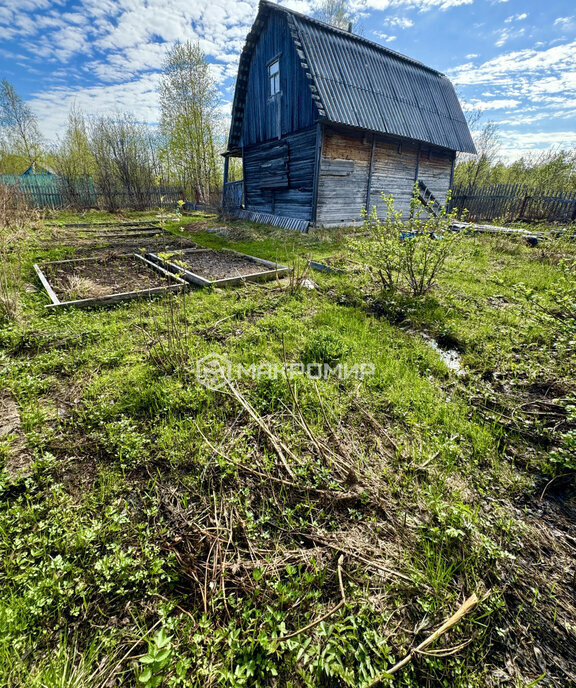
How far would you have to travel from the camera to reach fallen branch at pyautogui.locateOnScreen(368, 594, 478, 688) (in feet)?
3.92

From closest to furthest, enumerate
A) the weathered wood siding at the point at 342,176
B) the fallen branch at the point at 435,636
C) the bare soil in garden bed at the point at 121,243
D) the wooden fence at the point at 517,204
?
the fallen branch at the point at 435,636 → the bare soil in garden bed at the point at 121,243 → the weathered wood siding at the point at 342,176 → the wooden fence at the point at 517,204

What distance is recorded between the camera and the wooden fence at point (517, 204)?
14.4 meters

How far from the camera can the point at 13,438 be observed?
2.30 m

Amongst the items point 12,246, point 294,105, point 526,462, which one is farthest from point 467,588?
point 294,105

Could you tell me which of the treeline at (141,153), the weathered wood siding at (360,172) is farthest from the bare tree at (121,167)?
the weathered wood siding at (360,172)

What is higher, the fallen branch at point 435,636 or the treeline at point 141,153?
the treeline at point 141,153

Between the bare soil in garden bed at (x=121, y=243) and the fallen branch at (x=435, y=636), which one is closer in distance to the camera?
the fallen branch at (x=435, y=636)

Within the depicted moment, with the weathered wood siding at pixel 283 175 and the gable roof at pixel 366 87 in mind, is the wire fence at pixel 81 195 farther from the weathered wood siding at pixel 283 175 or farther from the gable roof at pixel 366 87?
the gable roof at pixel 366 87

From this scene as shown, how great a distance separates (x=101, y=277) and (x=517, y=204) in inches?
759

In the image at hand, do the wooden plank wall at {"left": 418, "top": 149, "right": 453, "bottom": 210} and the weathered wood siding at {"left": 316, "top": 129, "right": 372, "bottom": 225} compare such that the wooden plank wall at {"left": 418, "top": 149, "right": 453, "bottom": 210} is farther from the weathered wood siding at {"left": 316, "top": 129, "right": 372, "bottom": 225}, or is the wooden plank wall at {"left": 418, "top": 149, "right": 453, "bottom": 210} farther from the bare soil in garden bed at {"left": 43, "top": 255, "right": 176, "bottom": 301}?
the bare soil in garden bed at {"left": 43, "top": 255, "right": 176, "bottom": 301}

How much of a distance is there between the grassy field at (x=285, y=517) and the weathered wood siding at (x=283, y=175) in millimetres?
9956

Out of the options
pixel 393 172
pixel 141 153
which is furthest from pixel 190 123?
pixel 393 172

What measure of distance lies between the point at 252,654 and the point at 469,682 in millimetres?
854

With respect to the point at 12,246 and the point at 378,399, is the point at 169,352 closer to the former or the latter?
the point at 378,399
